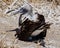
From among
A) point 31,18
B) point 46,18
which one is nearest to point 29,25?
point 31,18

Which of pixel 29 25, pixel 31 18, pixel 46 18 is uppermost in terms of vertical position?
pixel 31 18

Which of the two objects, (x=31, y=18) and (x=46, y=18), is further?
(x=46, y=18)

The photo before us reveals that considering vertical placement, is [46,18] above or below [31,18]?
below

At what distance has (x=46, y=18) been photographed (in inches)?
289

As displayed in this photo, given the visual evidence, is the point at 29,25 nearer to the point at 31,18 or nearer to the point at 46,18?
the point at 31,18

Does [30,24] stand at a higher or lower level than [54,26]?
higher

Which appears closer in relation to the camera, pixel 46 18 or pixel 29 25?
pixel 29 25

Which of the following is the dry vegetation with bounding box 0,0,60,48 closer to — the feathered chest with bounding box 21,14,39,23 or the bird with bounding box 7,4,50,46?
the bird with bounding box 7,4,50,46

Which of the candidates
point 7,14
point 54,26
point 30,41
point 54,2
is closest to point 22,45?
point 30,41

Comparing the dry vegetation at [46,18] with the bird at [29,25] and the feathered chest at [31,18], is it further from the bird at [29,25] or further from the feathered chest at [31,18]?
the feathered chest at [31,18]

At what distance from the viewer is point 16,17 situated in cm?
A: 736

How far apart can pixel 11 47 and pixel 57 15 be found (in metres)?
2.59

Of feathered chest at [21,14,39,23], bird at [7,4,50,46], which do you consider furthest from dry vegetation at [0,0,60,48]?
feathered chest at [21,14,39,23]

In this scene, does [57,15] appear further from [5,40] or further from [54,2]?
[5,40]
